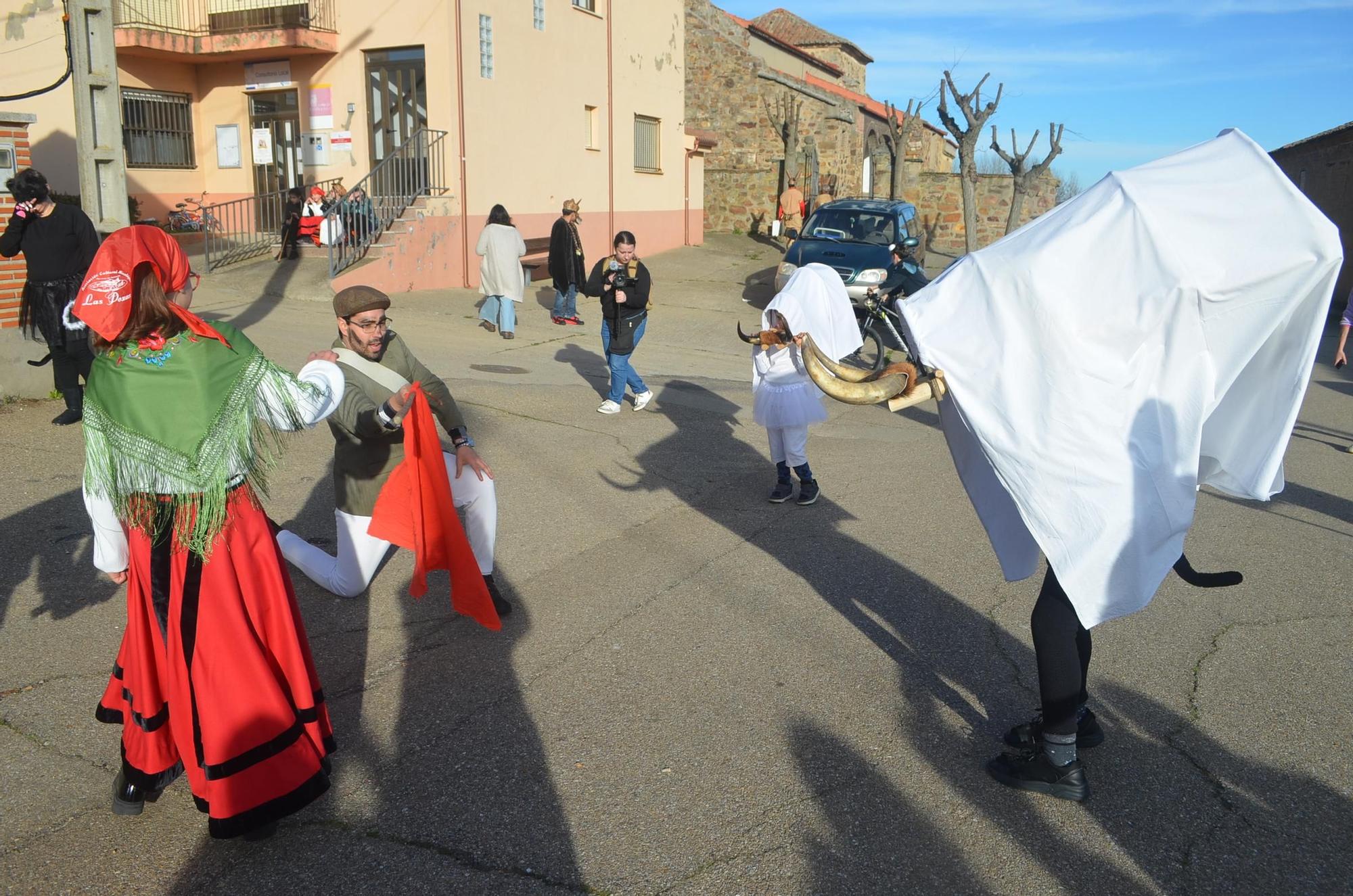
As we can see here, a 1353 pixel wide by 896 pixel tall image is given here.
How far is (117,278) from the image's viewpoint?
3.07 meters

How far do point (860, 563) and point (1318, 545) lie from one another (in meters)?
3.05

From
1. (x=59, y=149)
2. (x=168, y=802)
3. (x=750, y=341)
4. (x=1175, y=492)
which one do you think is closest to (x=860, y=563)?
(x=750, y=341)

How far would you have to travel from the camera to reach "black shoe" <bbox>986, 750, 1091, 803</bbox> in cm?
364

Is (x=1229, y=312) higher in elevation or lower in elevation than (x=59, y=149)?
lower

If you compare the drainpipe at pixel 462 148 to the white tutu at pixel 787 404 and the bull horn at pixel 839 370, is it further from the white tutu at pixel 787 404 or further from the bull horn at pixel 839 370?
the bull horn at pixel 839 370

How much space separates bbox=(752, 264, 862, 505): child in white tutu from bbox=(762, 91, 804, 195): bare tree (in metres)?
24.2

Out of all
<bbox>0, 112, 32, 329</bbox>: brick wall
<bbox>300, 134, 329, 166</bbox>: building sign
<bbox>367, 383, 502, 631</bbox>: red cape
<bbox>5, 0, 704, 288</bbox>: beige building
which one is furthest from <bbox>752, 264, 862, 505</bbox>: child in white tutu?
<bbox>300, 134, 329, 166</bbox>: building sign

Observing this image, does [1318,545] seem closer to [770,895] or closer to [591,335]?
[770,895]

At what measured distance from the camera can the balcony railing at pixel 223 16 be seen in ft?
59.9

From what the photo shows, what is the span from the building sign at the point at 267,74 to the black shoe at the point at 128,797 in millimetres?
17801

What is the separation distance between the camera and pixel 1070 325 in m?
3.23

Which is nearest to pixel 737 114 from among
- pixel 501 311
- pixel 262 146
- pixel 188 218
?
pixel 262 146

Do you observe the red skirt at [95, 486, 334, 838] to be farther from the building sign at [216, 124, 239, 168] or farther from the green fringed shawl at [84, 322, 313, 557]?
the building sign at [216, 124, 239, 168]

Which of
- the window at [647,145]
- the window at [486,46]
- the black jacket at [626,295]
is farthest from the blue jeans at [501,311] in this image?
the window at [647,145]
